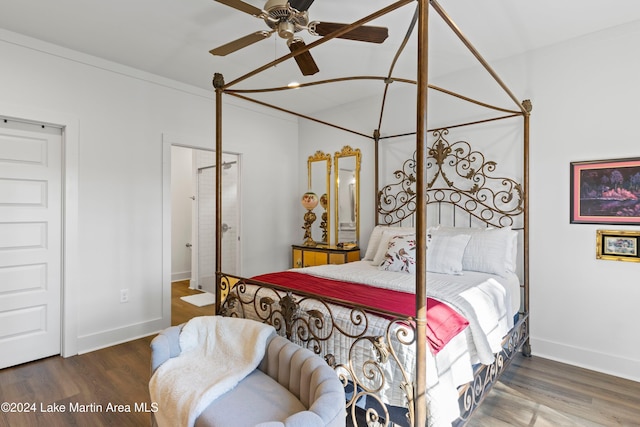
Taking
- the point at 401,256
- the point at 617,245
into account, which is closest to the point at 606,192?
the point at 617,245

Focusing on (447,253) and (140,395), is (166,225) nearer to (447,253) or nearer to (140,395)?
(140,395)

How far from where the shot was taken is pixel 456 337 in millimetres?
1777

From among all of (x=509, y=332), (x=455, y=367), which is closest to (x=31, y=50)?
(x=455, y=367)

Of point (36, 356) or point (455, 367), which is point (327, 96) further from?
point (36, 356)

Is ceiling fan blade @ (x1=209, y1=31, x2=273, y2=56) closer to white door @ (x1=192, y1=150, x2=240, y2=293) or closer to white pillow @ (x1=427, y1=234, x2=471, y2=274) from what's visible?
white pillow @ (x1=427, y1=234, x2=471, y2=274)

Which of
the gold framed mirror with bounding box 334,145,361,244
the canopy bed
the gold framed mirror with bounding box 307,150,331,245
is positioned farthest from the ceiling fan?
the gold framed mirror with bounding box 307,150,331,245

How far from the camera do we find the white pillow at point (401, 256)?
278cm

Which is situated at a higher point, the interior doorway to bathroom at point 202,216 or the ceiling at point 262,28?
the ceiling at point 262,28

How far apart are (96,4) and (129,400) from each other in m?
2.74

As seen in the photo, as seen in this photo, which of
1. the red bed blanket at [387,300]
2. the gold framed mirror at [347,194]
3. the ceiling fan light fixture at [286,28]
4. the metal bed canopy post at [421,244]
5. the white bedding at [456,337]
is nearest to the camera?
the metal bed canopy post at [421,244]

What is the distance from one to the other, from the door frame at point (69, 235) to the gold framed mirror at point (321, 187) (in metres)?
2.75

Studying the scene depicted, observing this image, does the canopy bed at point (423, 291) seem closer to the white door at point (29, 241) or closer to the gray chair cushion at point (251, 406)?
the gray chair cushion at point (251, 406)

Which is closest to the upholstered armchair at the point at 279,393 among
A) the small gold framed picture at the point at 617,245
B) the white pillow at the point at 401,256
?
the white pillow at the point at 401,256

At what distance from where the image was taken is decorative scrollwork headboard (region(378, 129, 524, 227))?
3152mm
